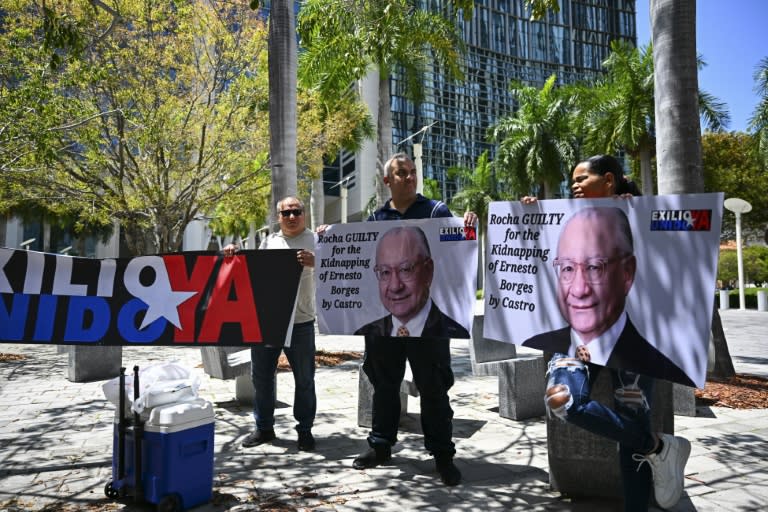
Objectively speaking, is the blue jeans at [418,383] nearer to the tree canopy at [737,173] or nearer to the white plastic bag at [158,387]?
the white plastic bag at [158,387]

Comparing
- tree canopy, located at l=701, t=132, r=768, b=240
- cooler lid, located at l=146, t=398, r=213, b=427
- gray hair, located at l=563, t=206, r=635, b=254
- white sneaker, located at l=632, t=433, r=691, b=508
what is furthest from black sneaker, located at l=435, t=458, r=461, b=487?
tree canopy, located at l=701, t=132, r=768, b=240

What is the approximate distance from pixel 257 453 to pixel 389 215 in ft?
7.61

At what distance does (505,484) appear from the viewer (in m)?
3.75

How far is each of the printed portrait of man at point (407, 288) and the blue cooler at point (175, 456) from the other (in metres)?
1.44

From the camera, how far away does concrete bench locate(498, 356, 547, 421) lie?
5.52 meters

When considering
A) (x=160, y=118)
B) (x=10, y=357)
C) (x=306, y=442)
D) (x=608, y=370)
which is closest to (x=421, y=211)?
(x=608, y=370)

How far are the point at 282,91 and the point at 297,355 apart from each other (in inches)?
218

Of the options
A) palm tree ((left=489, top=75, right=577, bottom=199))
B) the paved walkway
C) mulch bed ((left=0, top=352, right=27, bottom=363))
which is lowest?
mulch bed ((left=0, top=352, right=27, bottom=363))

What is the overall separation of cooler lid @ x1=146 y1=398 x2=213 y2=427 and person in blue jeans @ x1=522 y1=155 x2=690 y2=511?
7.08 feet

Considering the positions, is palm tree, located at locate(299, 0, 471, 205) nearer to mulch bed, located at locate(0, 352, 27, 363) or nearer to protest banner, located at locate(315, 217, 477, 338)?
protest banner, located at locate(315, 217, 477, 338)

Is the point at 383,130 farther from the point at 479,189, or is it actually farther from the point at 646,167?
the point at 479,189

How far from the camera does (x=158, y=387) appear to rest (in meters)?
3.47

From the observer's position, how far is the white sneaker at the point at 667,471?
2.74 metres

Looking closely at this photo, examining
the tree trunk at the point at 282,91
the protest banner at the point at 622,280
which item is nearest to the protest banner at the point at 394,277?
the protest banner at the point at 622,280
